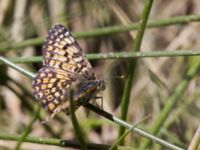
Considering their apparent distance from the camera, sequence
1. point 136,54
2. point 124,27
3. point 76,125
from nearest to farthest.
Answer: point 76,125
point 136,54
point 124,27

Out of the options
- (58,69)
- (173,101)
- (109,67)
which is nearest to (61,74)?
(58,69)

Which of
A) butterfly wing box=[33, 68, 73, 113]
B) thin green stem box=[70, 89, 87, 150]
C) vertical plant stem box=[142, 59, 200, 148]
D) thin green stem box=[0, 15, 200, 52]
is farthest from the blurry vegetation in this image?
thin green stem box=[70, 89, 87, 150]

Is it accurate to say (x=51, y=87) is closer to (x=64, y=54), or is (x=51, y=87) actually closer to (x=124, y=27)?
(x=64, y=54)

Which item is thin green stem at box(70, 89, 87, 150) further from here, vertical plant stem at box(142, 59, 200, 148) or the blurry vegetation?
the blurry vegetation

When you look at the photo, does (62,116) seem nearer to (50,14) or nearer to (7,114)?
(7,114)

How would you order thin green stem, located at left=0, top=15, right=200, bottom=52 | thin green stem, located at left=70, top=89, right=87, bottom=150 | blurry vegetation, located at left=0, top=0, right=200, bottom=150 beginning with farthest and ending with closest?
blurry vegetation, located at left=0, top=0, right=200, bottom=150, thin green stem, located at left=0, top=15, right=200, bottom=52, thin green stem, located at left=70, top=89, right=87, bottom=150

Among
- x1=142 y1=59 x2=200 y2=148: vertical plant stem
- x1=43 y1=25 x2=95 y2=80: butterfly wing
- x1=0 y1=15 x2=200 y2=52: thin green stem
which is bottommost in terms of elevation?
x1=142 y1=59 x2=200 y2=148: vertical plant stem

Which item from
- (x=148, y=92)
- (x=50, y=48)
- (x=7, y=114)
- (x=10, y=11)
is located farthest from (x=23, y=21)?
(x=50, y=48)

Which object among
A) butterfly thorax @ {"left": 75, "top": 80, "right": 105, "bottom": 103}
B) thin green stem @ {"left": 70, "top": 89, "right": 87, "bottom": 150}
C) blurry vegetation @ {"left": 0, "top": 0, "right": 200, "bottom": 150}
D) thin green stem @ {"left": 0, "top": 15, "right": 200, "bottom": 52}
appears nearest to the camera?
thin green stem @ {"left": 70, "top": 89, "right": 87, "bottom": 150}
